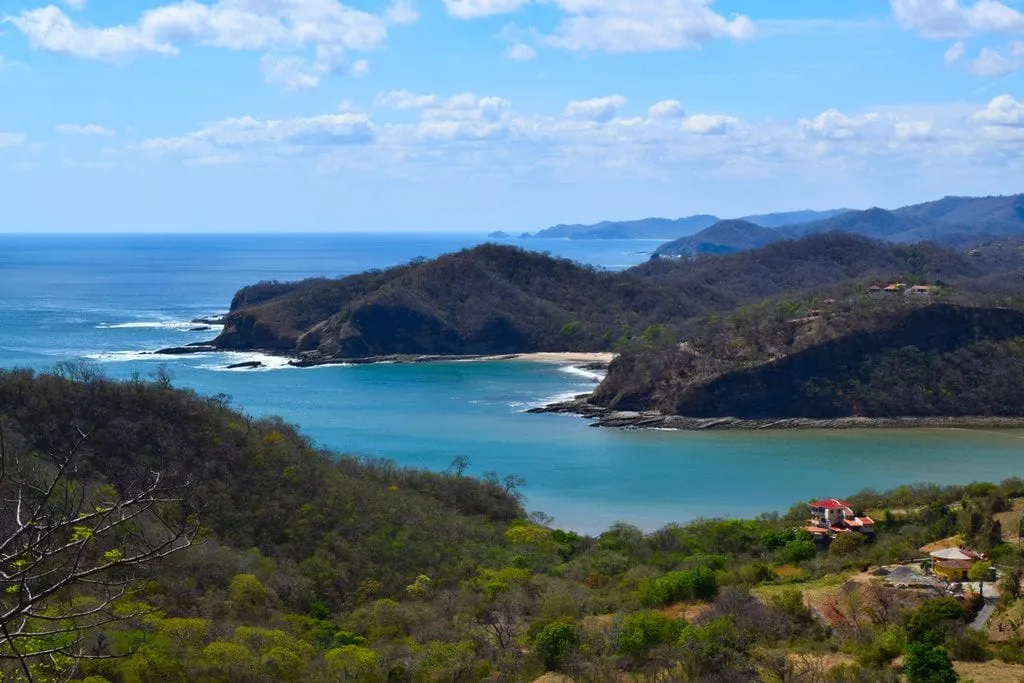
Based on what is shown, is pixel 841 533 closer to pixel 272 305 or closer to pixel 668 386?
pixel 668 386

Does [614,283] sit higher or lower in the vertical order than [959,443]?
higher

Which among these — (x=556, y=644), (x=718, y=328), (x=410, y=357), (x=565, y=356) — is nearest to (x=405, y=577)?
(x=556, y=644)

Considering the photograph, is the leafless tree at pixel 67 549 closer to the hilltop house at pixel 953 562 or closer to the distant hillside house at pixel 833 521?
the hilltop house at pixel 953 562

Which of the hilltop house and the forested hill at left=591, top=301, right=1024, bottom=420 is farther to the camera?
the forested hill at left=591, top=301, right=1024, bottom=420

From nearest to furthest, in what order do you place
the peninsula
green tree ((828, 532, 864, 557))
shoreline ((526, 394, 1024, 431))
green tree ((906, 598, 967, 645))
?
green tree ((906, 598, 967, 645)) → green tree ((828, 532, 864, 557)) → shoreline ((526, 394, 1024, 431)) → the peninsula

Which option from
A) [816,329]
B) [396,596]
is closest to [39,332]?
[816,329]

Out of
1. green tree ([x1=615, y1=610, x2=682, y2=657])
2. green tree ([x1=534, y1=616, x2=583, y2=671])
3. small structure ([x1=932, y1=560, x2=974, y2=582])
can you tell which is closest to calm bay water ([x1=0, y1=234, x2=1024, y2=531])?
small structure ([x1=932, y1=560, x2=974, y2=582])

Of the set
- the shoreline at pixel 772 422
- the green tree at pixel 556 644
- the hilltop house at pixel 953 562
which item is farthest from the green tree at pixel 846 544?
the shoreline at pixel 772 422

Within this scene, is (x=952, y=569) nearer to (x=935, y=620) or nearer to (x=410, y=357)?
(x=935, y=620)

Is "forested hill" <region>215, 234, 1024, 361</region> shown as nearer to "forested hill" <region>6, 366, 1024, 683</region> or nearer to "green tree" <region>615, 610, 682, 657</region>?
"forested hill" <region>6, 366, 1024, 683</region>
